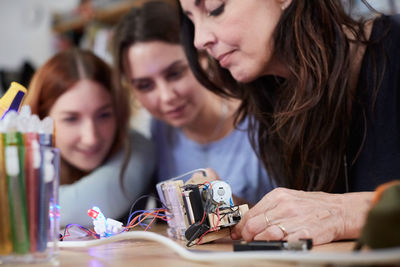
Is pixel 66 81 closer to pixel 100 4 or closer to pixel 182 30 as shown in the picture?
pixel 182 30

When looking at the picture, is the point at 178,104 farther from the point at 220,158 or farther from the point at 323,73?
the point at 323,73

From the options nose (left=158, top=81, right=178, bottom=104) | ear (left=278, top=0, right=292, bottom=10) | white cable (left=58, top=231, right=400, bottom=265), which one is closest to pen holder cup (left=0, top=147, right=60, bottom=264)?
white cable (left=58, top=231, right=400, bottom=265)

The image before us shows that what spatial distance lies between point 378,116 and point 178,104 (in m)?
0.76

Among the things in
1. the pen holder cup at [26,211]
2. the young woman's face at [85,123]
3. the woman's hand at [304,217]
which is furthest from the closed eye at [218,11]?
the young woman's face at [85,123]

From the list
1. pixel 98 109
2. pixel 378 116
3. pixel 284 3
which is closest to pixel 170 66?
pixel 98 109

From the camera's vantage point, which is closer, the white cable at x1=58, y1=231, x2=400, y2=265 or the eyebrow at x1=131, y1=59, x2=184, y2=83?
the white cable at x1=58, y1=231, x2=400, y2=265

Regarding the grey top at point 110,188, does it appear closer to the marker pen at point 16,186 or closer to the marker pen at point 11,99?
the marker pen at point 11,99

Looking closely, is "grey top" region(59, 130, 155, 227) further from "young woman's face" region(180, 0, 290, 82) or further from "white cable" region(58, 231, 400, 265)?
"white cable" region(58, 231, 400, 265)

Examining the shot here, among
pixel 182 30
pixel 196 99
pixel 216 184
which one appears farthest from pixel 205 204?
pixel 196 99

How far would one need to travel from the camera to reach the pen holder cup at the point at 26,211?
0.57 metres

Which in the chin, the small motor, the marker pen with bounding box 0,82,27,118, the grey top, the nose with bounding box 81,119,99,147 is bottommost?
the grey top

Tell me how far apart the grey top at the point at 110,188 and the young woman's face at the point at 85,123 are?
66 millimetres

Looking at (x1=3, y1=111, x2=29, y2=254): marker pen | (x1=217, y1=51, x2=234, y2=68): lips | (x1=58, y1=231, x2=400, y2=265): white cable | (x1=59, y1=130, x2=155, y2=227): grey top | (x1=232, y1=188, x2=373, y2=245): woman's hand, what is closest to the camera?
(x1=58, y1=231, x2=400, y2=265): white cable

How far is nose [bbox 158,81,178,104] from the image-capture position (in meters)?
1.52
